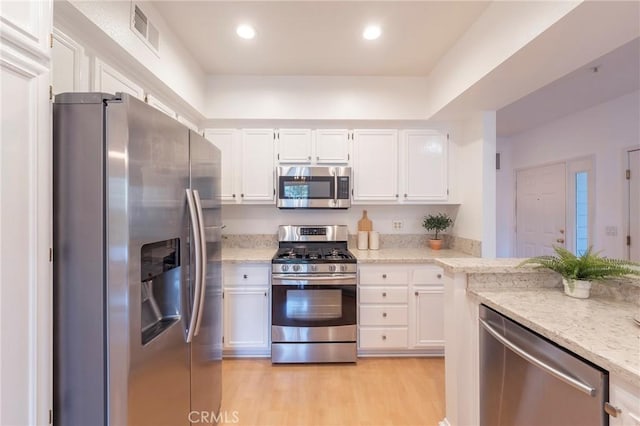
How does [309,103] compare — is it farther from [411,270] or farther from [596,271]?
[596,271]

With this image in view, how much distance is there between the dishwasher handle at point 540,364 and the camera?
0.90m

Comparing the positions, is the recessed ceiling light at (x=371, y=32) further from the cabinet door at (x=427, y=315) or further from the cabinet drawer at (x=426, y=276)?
the cabinet door at (x=427, y=315)

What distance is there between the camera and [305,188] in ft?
9.47

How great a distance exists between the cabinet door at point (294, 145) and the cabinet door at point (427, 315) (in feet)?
5.74

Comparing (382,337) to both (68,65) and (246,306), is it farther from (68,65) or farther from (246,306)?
(68,65)

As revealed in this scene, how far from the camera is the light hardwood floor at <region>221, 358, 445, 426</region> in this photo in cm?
190

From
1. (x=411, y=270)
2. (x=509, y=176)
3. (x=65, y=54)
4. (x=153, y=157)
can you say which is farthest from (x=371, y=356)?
(x=509, y=176)

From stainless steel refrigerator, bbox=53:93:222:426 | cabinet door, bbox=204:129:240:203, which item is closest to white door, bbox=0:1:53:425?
stainless steel refrigerator, bbox=53:93:222:426

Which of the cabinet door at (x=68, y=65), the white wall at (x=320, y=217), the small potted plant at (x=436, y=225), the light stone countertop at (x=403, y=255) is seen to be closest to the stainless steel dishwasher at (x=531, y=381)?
the light stone countertop at (x=403, y=255)

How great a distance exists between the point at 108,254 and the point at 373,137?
8.61 ft

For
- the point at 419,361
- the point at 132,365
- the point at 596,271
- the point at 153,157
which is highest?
the point at 153,157

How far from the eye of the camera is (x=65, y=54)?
1.29 meters

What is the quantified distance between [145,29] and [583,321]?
108 inches

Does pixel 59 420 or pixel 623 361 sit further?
pixel 59 420
